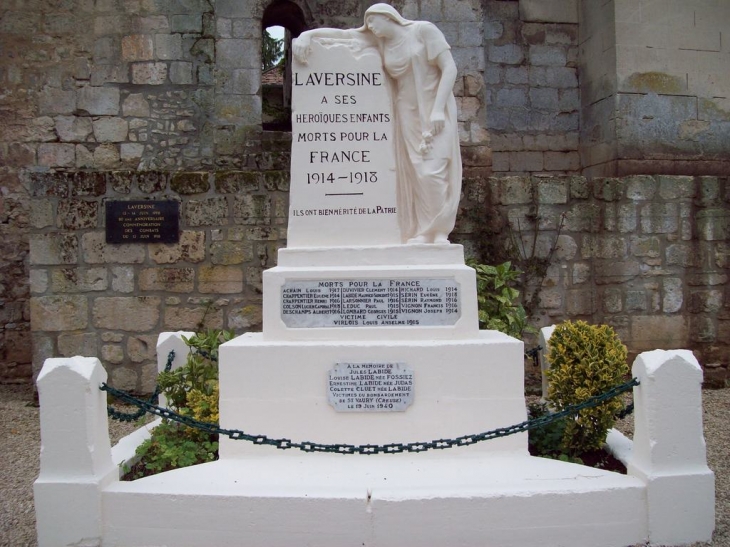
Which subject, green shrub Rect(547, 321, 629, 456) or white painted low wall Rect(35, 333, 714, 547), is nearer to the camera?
white painted low wall Rect(35, 333, 714, 547)

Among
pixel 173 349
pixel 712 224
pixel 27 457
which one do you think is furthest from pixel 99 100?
pixel 712 224

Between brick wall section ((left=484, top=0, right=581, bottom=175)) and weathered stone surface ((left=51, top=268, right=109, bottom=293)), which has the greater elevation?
brick wall section ((left=484, top=0, right=581, bottom=175))

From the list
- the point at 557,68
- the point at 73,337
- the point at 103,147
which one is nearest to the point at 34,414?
the point at 73,337

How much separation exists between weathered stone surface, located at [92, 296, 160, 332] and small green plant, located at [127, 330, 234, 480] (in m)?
1.60

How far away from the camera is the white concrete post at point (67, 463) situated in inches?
125

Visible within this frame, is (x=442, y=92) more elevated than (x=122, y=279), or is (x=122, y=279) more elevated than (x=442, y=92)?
(x=442, y=92)

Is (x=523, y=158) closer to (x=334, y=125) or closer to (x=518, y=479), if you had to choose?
(x=334, y=125)

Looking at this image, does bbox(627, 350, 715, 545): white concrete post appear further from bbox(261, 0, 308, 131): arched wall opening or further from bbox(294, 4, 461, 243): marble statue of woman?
bbox(261, 0, 308, 131): arched wall opening

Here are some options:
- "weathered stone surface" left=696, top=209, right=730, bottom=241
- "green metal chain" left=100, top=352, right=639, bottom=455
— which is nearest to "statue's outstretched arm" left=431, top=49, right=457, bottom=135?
"green metal chain" left=100, top=352, right=639, bottom=455

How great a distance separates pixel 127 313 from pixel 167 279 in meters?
0.50

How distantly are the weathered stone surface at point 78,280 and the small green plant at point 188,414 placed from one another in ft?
6.31

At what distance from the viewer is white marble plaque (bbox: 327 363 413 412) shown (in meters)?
3.72

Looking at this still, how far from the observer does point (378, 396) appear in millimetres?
3729

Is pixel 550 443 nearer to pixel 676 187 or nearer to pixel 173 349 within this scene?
pixel 173 349
